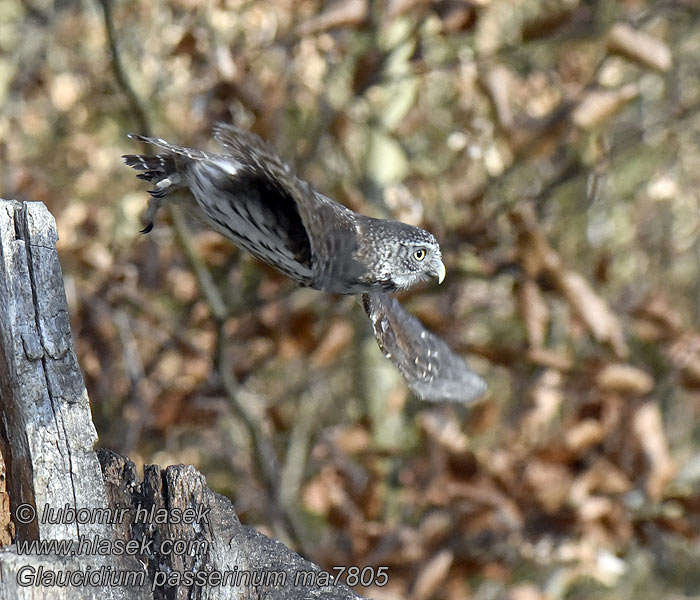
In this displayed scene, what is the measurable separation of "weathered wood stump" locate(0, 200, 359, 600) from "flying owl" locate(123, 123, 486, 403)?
0.70 m

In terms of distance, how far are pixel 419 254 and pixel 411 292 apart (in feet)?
5.05

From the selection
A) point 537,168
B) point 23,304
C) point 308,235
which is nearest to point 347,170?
point 537,168

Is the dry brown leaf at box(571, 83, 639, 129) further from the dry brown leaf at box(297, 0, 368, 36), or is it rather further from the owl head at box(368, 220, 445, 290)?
the owl head at box(368, 220, 445, 290)

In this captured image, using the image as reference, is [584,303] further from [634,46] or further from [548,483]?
[634,46]

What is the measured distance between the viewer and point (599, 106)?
14.1 feet

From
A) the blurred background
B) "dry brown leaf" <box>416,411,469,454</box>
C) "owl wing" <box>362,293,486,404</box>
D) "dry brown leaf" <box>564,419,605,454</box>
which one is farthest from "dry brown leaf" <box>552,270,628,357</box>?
"owl wing" <box>362,293,486,404</box>

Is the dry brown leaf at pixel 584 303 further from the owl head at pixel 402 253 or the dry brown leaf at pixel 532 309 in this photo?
the owl head at pixel 402 253

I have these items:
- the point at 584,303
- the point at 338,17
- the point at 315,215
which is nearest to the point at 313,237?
the point at 315,215

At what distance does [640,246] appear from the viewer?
7840mm

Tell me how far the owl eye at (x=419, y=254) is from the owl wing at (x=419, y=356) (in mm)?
226

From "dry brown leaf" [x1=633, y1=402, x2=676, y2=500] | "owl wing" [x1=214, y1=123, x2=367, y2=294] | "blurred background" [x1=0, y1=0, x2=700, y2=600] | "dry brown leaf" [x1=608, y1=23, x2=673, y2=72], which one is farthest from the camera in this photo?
"dry brown leaf" [x1=633, y1=402, x2=676, y2=500]

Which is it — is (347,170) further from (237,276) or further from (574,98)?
(574,98)

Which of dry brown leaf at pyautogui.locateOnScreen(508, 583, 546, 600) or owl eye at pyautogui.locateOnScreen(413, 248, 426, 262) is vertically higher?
owl eye at pyautogui.locateOnScreen(413, 248, 426, 262)

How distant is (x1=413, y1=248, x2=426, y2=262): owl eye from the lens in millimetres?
3424
